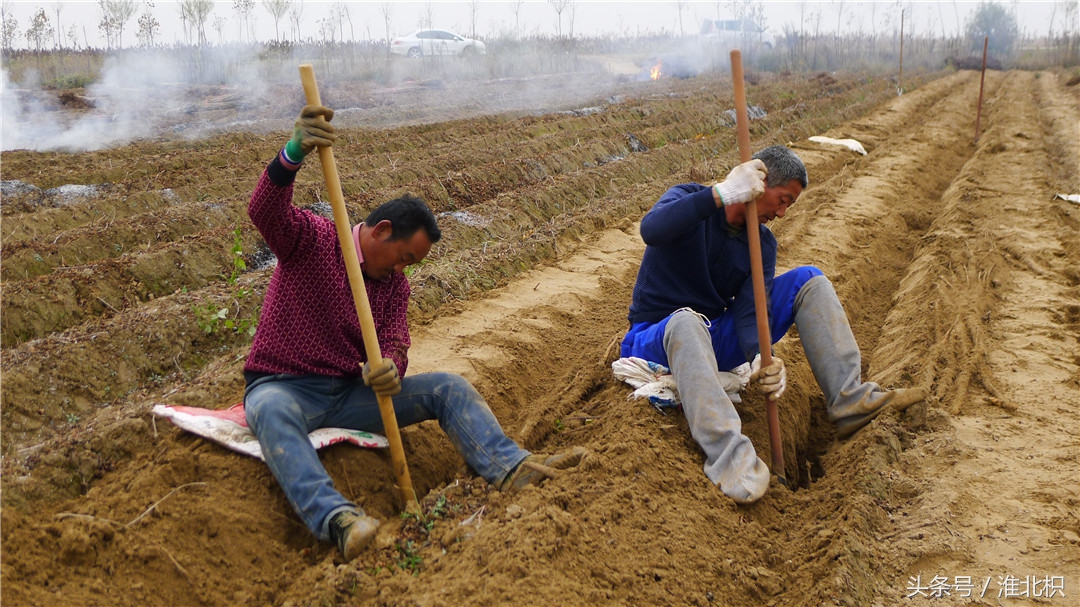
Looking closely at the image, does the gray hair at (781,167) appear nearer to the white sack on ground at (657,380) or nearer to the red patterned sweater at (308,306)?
the white sack on ground at (657,380)

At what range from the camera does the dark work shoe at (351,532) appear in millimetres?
2877

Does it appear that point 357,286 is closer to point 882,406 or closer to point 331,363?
point 331,363

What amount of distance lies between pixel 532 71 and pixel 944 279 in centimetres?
2856

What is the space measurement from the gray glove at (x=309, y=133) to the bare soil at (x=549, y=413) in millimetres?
1334

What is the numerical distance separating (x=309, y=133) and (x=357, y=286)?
1.99 feet

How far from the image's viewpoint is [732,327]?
154 inches

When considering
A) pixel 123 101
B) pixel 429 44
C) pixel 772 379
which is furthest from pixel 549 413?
pixel 429 44

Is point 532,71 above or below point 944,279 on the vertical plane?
above

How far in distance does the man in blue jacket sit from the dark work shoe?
4.92 feet

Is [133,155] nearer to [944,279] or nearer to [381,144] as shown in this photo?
[381,144]

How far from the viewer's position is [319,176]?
401 inches

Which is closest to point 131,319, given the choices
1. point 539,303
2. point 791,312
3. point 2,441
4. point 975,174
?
point 2,441

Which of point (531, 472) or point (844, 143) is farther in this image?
point (844, 143)

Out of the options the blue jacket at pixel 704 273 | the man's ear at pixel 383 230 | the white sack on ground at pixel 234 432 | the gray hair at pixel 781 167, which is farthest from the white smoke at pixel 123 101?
the gray hair at pixel 781 167
